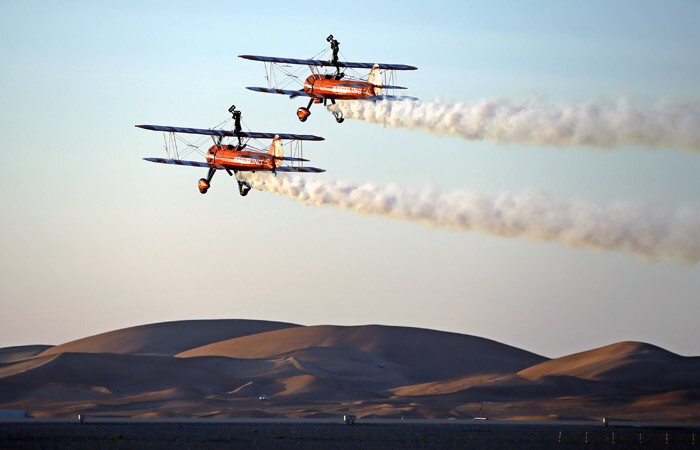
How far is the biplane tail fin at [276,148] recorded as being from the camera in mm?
121188

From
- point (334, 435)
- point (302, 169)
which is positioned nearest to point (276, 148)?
point (302, 169)

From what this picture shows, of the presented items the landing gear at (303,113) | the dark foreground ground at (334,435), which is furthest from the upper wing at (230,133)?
the dark foreground ground at (334,435)

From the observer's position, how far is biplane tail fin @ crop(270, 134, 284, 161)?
4771 inches

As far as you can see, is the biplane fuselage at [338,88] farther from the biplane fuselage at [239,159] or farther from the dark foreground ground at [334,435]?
the dark foreground ground at [334,435]

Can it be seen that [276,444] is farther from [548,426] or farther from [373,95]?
[548,426]

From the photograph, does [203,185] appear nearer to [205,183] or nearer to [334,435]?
[205,183]

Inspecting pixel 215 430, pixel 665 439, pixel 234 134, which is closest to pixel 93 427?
pixel 215 430

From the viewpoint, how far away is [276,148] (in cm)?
12150

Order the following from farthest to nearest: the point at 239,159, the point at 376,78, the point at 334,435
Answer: the point at 376,78 < the point at 239,159 < the point at 334,435

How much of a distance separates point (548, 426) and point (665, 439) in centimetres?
2819

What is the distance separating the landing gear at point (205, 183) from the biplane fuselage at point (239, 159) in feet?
2.91

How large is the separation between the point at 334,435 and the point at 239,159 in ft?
83.4

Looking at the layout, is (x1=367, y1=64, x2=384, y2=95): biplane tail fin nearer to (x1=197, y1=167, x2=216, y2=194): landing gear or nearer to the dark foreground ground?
(x1=197, y1=167, x2=216, y2=194): landing gear

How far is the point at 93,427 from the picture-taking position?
13312cm
